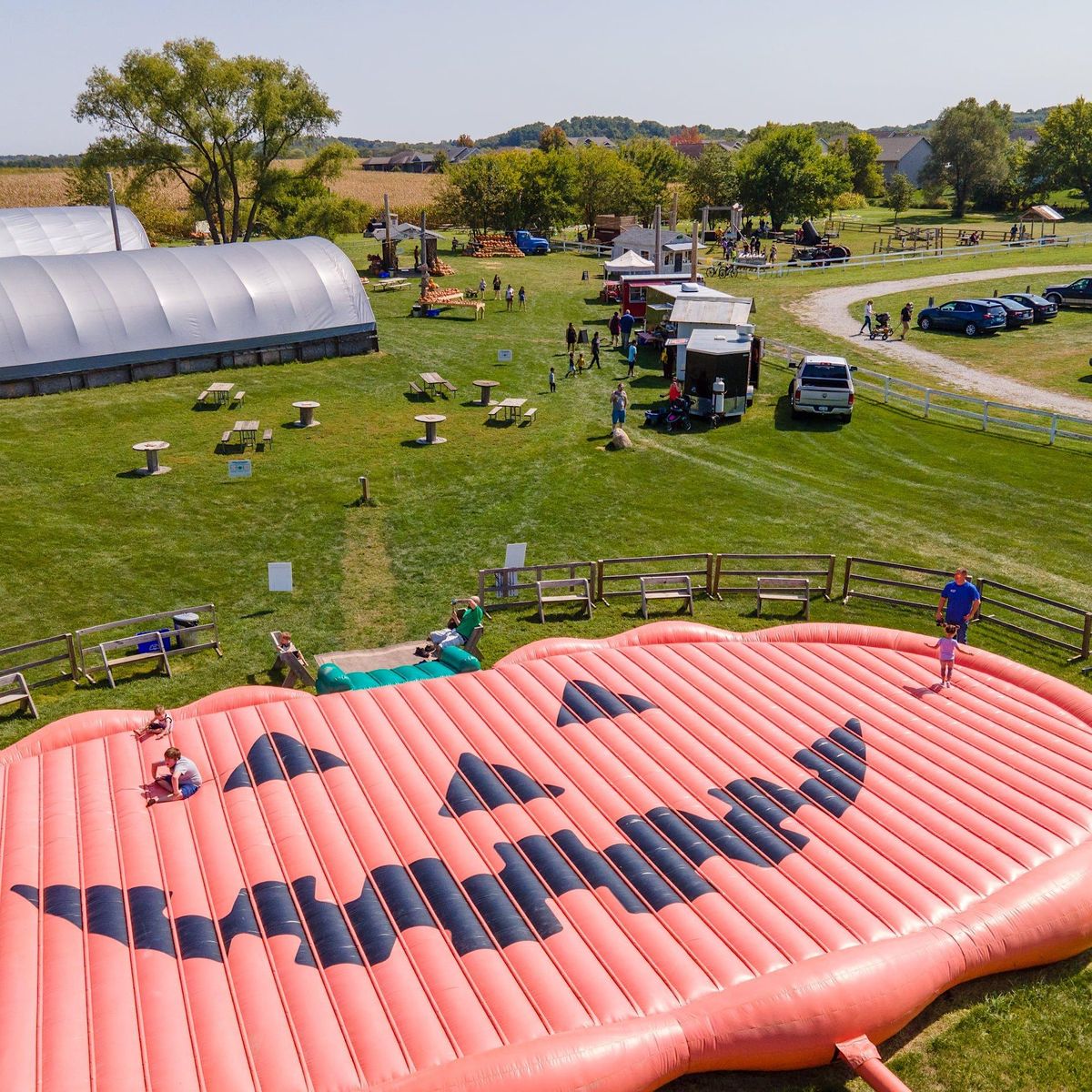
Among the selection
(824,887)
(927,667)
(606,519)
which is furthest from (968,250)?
(824,887)

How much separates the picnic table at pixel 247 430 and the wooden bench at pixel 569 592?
12.5 meters

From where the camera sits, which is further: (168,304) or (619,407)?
(168,304)

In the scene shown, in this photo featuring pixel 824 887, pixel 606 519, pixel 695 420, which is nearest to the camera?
pixel 824 887

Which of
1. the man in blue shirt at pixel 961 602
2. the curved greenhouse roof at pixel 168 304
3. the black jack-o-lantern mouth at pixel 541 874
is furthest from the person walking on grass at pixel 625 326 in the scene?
the black jack-o-lantern mouth at pixel 541 874

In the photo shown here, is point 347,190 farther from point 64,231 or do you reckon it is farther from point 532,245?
point 64,231

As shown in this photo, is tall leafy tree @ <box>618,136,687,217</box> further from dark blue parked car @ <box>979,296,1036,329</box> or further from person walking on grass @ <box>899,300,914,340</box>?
person walking on grass @ <box>899,300,914,340</box>

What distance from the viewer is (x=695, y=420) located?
3288cm

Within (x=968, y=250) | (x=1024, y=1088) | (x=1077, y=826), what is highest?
(x=968, y=250)

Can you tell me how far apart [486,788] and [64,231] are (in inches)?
1920

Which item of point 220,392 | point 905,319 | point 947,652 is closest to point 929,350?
point 905,319

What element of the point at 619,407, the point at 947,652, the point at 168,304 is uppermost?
the point at 168,304

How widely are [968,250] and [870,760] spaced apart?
63.5 m

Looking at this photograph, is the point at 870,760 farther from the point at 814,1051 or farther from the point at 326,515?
the point at 326,515

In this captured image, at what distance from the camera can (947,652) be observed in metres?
15.6
